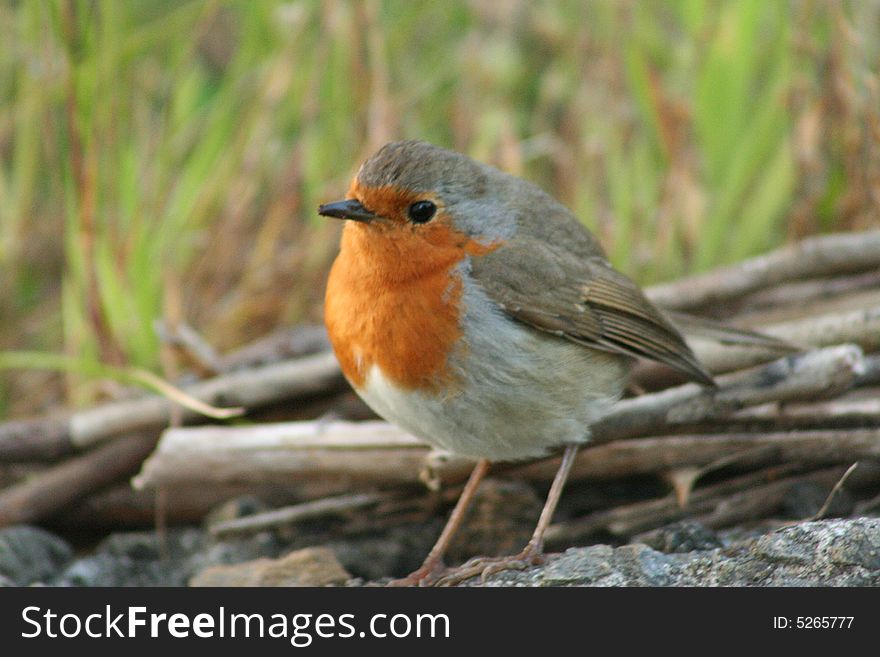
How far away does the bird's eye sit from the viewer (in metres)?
3.12

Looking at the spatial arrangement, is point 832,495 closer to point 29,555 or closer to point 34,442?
point 29,555

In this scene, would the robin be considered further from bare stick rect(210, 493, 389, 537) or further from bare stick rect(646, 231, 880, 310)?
bare stick rect(646, 231, 880, 310)

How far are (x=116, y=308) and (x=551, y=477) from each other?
169cm

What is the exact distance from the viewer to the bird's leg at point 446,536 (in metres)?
3.14

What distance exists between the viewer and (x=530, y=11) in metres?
6.00

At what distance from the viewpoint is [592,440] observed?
3.43m

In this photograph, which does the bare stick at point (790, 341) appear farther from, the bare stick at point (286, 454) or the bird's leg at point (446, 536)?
the bare stick at point (286, 454)

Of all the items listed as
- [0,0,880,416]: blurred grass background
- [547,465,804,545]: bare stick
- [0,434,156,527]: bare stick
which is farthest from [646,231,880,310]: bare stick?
[0,434,156,527]: bare stick

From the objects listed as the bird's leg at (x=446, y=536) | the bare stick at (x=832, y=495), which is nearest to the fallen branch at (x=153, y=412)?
the bird's leg at (x=446, y=536)

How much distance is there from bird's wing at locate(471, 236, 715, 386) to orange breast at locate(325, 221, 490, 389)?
4.2 inches

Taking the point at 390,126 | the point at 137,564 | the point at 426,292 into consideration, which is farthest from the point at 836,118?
the point at 137,564

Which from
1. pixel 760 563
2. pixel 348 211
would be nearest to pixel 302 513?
pixel 348 211

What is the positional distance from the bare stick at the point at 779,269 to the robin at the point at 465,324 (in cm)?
60

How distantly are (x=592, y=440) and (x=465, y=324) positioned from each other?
615 millimetres
